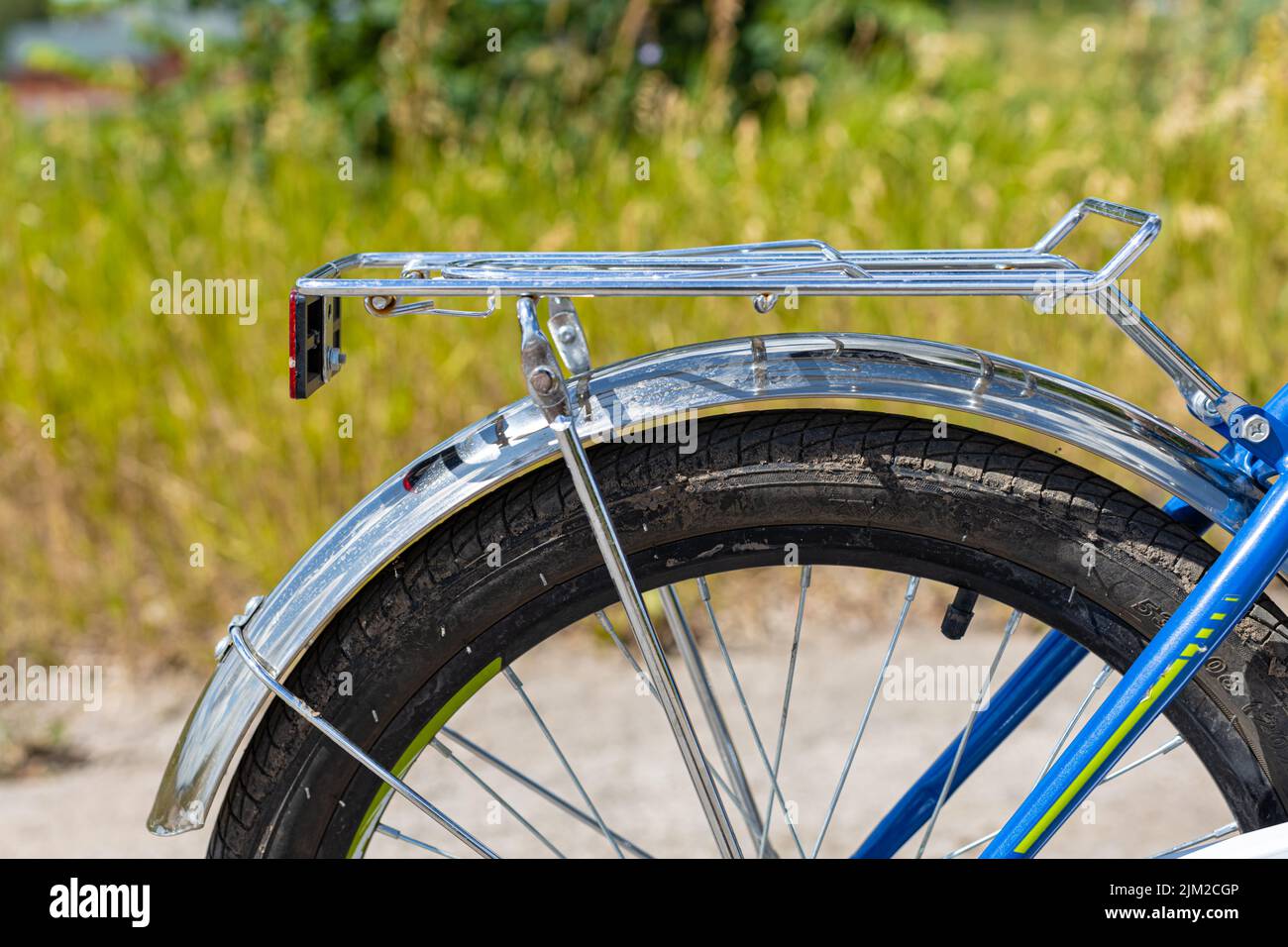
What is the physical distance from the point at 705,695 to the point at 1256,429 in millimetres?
612

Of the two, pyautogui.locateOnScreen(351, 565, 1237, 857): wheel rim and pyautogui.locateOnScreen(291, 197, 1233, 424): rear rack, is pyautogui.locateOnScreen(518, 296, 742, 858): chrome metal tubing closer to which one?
pyautogui.locateOnScreen(291, 197, 1233, 424): rear rack

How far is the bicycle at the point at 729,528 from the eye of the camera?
1.11m

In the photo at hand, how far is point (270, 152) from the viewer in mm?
4168

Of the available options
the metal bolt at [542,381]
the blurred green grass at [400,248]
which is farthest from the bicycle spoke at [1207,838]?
the blurred green grass at [400,248]

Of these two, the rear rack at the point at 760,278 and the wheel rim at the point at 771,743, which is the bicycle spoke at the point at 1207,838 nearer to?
the rear rack at the point at 760,278

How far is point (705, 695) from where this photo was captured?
1.38m

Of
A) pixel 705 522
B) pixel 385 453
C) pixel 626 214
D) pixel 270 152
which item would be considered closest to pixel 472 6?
pixel 270 152

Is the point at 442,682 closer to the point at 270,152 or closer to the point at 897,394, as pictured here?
the point at 897,394

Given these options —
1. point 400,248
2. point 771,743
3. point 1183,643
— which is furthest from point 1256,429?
point 400,248

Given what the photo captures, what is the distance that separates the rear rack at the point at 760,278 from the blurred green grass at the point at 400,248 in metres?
1.96

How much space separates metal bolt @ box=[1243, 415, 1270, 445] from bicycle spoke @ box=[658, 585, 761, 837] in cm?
55

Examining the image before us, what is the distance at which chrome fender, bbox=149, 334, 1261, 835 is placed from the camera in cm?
113

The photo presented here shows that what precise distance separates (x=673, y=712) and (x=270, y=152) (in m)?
3.51
